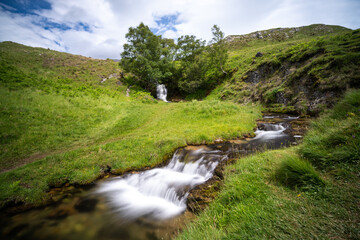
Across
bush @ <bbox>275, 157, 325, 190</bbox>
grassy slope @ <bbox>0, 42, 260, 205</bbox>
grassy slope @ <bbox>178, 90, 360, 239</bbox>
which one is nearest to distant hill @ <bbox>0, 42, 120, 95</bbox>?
grassy slope @ <bbox>0, 42, 260, 205</bbox>

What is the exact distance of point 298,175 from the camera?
323 centimetres

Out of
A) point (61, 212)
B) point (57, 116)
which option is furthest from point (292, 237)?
point (57, 116)

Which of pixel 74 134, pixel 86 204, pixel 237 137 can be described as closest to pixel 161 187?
pixel 86 204

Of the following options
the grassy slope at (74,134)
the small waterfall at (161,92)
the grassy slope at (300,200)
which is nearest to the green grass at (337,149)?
the grassy slope at (300,200)

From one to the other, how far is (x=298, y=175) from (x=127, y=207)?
6.63m

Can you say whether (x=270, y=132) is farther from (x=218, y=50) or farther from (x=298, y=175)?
(x=218, y=50)

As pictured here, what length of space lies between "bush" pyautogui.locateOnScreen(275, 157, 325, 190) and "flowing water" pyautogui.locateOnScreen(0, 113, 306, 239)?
3451 millimetres

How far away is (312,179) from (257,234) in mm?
1804

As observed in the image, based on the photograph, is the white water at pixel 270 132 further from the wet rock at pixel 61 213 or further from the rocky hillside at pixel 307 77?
the wet rock at pixel 61 213

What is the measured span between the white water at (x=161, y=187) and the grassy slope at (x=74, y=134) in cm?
95

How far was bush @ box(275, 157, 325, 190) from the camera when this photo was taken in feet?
9.59

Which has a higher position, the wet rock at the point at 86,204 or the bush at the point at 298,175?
the bush at the point at 298,175

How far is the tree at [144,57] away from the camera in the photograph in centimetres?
3290

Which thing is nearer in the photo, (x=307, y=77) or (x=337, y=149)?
(x=337, y=149)
